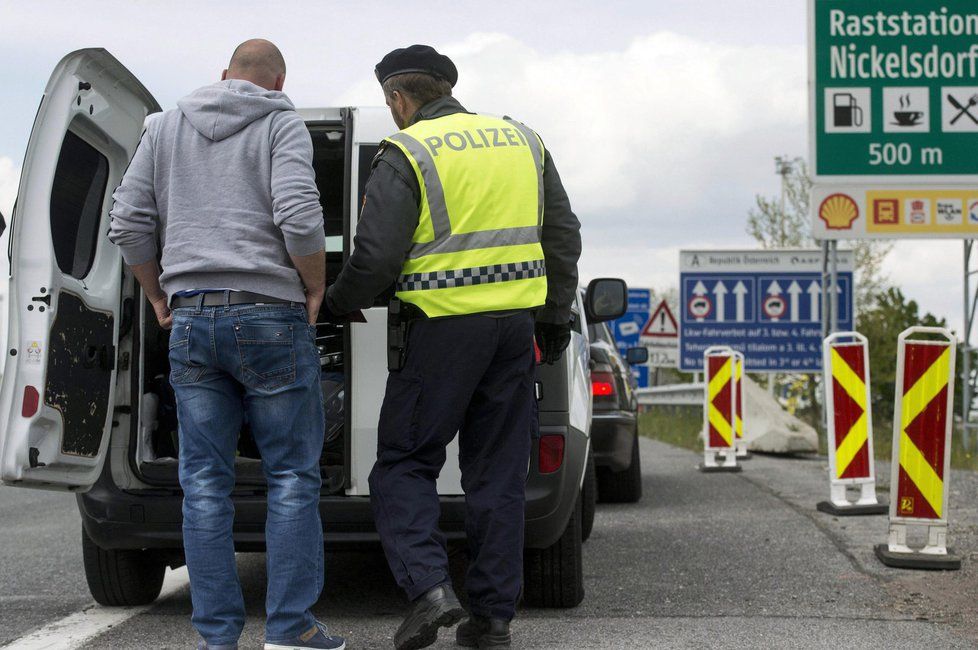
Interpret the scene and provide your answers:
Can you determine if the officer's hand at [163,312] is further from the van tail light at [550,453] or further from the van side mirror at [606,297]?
the van side mirror at [606,297]

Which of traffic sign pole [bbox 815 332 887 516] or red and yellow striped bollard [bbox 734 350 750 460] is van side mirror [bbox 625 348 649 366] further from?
red and yellow striped bollard [bbox 734 350 750 460]

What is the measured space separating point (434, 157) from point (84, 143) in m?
1.27

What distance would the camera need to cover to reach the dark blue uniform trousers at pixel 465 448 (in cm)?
441

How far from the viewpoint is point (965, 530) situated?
27.5ft

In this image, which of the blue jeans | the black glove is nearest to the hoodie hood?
the blue jeans

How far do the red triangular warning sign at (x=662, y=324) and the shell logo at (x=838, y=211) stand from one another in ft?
42.5

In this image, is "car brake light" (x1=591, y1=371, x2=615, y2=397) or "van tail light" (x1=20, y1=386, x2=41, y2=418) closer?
"van tail light" (x1=20, y1=386, x2=41, y2=418)

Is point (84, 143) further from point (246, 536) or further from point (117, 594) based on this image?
point (117, 594)

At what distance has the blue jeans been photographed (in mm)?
4176

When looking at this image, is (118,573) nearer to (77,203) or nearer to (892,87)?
(77,203)

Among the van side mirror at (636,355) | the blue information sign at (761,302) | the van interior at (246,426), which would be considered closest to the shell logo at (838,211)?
the van side mirror at (636,355)

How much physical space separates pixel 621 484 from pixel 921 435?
3.70 m

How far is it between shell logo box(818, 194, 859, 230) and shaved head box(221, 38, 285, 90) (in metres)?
9.78

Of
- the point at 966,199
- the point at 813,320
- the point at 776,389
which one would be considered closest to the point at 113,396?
the point at 966,199
